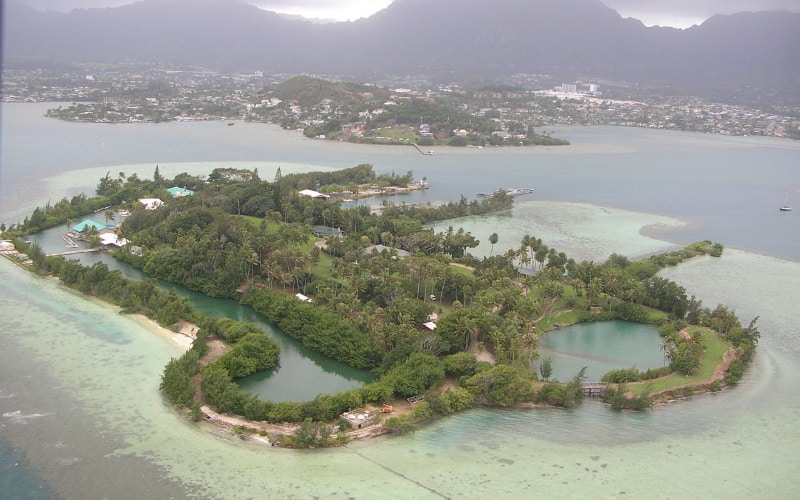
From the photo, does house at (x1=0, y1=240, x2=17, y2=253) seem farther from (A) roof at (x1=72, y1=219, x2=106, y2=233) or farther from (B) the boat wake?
(B) the boat wake

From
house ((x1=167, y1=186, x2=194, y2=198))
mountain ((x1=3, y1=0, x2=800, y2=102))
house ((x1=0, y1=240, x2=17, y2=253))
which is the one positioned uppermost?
mountain ((x1=3, y1=0, x2=800, y2=102))

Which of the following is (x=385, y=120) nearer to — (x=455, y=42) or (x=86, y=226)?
(x=86, y=226)

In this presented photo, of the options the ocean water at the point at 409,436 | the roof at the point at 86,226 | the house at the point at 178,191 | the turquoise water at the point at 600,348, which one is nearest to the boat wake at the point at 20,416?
the ocean water at the point at 409,436

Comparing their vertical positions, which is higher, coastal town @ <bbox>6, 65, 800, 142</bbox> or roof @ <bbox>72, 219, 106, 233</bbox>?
coastal town @ <bbox>6, 65, 800, 142</bbox>

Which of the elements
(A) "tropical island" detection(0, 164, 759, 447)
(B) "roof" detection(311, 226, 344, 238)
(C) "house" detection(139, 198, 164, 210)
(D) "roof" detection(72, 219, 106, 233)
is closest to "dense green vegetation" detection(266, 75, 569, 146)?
(C) "house" detection(139, 198, 164, 210)

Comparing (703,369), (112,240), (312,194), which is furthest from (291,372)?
(312,194)

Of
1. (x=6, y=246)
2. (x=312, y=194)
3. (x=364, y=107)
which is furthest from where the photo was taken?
(x=364, y=107)

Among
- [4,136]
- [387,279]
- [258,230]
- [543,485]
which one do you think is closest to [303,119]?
[4,136]
